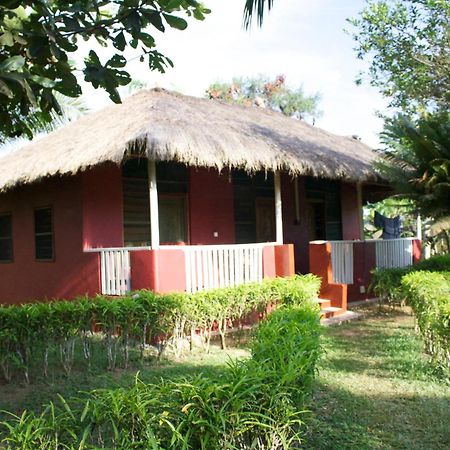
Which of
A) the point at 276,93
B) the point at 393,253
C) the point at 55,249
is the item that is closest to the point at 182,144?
the point at 55,249

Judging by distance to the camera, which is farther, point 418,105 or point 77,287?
Answer: point 418,105

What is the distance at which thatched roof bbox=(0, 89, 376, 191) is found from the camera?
694 centimetres

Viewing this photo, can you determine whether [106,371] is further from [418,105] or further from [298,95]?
[298,95]

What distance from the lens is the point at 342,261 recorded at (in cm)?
1024

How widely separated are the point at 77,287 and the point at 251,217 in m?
3.89

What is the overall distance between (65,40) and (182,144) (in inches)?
150

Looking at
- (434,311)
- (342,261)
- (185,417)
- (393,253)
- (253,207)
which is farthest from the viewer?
(393,253)

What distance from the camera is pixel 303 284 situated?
7.55m

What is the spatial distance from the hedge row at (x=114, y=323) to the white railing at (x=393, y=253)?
513 centimetres

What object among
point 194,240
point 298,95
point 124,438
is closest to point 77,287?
point 194,240

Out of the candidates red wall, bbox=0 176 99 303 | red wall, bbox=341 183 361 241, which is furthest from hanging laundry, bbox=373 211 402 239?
red wall, bbox=0 176 99 303

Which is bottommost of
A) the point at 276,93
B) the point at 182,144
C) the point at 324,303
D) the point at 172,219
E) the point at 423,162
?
the point at 324,303

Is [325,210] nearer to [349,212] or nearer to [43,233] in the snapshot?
[349,212]

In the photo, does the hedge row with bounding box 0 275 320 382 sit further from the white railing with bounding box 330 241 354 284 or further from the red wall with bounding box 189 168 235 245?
the white railing with bounding box 330 241 354 284
